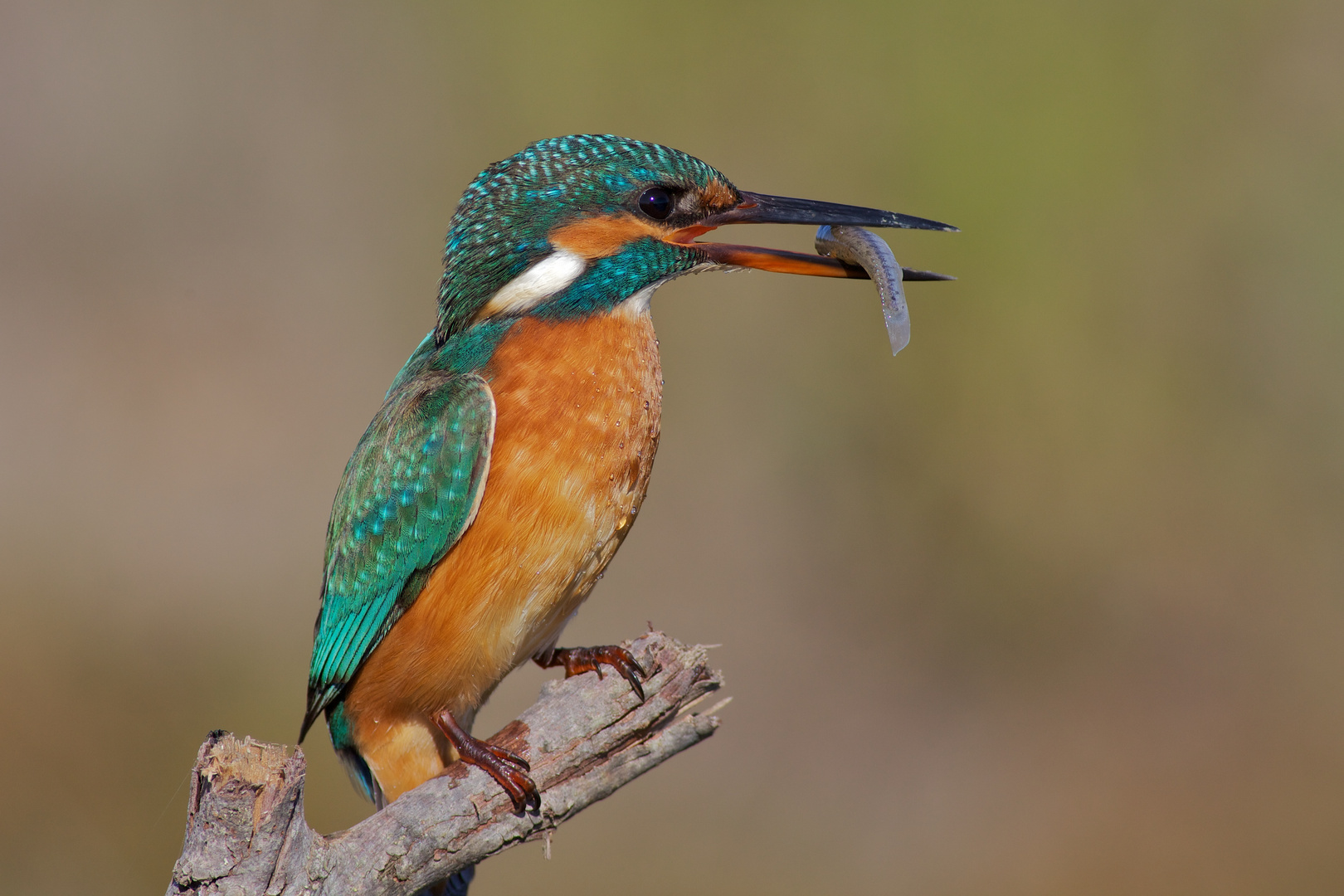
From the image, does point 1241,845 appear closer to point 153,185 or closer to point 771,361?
point 771,361

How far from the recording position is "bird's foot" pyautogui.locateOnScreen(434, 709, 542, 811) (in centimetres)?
230

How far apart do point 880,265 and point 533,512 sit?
3.08ft

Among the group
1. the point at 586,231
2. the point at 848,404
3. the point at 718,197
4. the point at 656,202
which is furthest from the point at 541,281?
the point at 848,404

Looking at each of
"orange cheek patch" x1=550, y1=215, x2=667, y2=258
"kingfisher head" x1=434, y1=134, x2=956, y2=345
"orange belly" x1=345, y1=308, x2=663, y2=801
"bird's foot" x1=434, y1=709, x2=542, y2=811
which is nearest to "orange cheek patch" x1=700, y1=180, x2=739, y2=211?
"kingfisher head" x1=434, y1=134, x2=956, y2=345

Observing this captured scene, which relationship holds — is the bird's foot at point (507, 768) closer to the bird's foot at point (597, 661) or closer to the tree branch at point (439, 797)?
the tree branch at point (439, 797)

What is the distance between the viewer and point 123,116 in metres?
6.12

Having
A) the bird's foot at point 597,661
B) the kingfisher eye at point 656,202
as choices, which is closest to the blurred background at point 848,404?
the bird's foot at point 597,661

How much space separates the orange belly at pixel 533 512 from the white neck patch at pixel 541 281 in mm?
59

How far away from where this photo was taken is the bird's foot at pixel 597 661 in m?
2.43

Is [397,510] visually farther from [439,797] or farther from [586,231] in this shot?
[586,231]

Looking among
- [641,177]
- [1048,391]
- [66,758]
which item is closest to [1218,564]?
[1048,391]

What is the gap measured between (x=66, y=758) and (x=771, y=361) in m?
3.94

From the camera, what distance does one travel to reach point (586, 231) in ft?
8.29

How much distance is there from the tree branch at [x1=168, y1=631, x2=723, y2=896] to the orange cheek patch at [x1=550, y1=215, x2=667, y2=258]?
0.89 meters
